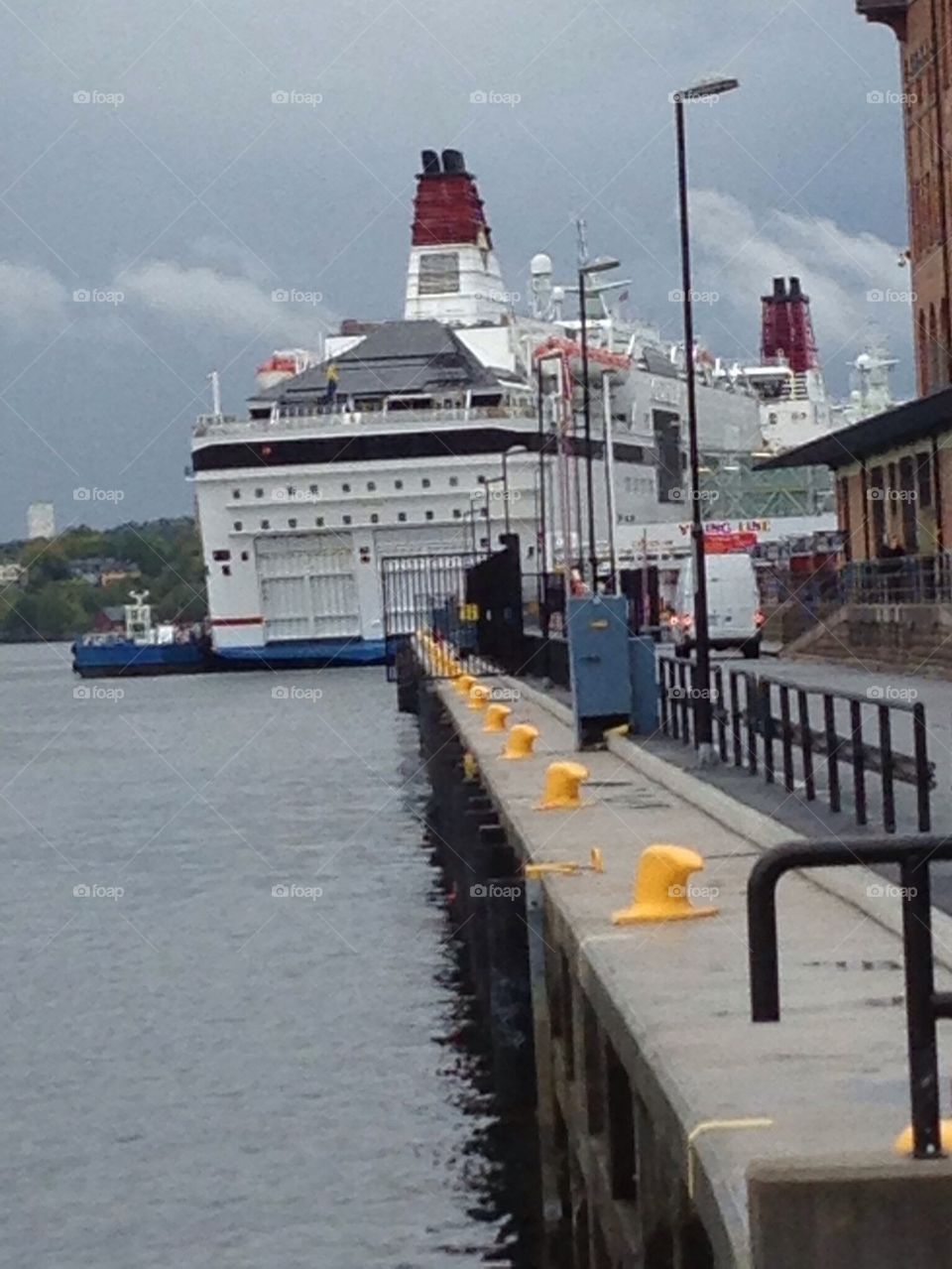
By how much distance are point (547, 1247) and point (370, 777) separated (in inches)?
1420

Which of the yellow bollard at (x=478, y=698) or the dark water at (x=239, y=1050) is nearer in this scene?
the dark water at (x=239, y=1050)

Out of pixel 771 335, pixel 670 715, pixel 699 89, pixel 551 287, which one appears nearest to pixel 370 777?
pixel 670 715

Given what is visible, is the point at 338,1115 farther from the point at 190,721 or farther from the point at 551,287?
the point at 551,287

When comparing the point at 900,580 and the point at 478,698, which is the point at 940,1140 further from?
the point at 900,580

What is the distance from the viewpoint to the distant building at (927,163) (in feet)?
175

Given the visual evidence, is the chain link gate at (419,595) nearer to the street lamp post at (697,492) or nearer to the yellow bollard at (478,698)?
the yellow bollard at (478,698)

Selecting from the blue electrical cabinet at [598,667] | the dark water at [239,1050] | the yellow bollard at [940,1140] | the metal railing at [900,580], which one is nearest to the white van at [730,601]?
the metal railing at [900,580]

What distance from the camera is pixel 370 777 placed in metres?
49.8

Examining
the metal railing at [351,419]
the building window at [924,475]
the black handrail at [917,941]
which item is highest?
the metal railing at [351,419]

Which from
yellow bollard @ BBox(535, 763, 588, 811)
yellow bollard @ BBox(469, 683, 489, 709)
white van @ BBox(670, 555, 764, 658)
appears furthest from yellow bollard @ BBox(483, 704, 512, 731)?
white van @ BBox(670, 555, 764, 658)

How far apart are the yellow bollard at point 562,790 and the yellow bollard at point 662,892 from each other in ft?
20.7

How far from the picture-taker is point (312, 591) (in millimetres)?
113812

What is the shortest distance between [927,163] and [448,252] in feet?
284

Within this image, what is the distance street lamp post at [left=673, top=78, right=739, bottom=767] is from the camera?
23391mm
